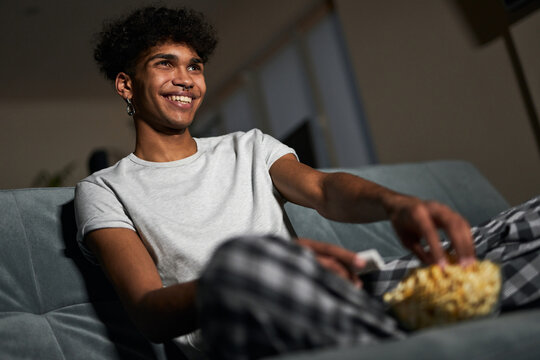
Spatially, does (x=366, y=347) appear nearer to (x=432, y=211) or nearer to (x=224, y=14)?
(x=432, y=211)

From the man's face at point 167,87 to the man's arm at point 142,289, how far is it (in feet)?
1.18

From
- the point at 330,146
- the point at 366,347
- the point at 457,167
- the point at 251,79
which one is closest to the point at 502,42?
the point at 457,167

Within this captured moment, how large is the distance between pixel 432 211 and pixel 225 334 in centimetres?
32

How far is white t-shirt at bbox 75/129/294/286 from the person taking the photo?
1.13 metres

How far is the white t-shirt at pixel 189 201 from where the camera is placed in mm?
1134

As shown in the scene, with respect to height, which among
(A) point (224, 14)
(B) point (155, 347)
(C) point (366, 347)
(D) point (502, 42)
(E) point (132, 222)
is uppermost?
(A) point (224, 14)

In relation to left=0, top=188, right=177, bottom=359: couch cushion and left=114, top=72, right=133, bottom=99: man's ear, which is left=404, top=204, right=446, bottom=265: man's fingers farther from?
left=114, top=72, right=133, bottom=99: man's ear

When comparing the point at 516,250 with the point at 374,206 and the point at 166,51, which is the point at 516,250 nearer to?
the point at 374,206

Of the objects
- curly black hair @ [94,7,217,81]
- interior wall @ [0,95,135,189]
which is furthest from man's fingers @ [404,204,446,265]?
interior wall @ [0,95,135,189]

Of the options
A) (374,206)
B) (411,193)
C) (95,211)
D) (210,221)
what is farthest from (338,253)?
(411,193)

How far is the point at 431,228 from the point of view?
0.70 m

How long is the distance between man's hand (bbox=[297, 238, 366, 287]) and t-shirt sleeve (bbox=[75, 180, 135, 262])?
0.53 meters

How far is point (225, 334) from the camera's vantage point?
0.59 metres

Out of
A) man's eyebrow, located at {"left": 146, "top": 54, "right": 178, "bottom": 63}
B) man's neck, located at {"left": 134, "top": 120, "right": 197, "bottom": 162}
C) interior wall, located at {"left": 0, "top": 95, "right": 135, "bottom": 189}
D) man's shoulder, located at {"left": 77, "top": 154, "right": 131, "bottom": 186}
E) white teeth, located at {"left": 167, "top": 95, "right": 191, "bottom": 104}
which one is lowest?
man's shoulder, located at {"left": 77, "top": 154, "right": 131, "bottom": 186}
